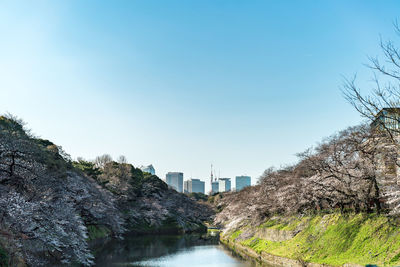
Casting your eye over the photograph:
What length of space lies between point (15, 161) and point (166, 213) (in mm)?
56786

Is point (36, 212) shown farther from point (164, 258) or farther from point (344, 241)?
point (164, 258)

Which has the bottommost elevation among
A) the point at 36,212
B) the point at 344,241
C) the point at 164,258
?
the point at 164,258

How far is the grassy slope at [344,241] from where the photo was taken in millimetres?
20594

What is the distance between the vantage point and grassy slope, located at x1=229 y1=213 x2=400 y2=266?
67.6 feet

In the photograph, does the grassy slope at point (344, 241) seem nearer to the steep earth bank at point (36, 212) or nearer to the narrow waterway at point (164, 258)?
the narrow waterway at point (164, 258)

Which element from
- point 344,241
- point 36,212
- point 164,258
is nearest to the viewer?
point 36,212

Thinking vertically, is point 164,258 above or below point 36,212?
below

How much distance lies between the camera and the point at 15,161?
890 inches

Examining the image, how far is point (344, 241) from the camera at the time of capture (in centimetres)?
2472

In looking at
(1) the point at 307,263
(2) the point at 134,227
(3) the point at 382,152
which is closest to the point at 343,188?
(3) the point at 382,152

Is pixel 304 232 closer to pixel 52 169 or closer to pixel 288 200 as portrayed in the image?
pixel 288 200

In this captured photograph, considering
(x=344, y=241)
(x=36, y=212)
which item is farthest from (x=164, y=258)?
(x=36, y=212)

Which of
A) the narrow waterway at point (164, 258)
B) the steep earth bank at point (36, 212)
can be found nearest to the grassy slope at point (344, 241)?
the narrow waterway at point (164, 258)

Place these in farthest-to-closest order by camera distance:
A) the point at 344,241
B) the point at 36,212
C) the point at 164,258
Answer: the point at 164,258
the point at 344,241
the point at 36,212
